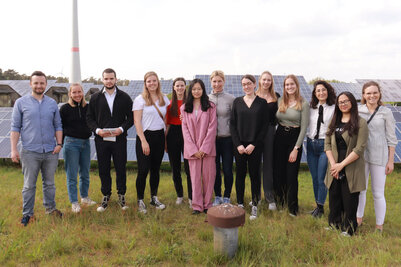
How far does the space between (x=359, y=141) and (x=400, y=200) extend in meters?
3.12

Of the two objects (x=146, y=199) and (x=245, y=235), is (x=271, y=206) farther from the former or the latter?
(x=146, y=199)

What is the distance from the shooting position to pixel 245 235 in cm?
384

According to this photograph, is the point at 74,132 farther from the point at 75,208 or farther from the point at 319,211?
the point at 319,211

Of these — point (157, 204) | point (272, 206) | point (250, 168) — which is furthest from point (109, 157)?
point (272, 206)

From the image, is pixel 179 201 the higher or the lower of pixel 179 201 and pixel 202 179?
the lower

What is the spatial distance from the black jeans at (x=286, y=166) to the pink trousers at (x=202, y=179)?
1091mm

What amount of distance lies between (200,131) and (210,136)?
183 mm

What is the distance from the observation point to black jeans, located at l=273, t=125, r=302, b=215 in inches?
184

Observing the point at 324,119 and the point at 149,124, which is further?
the point at 149,124

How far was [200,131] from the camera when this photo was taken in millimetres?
4656

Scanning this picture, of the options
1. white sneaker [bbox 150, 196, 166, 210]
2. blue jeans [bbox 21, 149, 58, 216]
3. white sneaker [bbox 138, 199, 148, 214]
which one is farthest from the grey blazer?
blue jeans [bbox 21, 149, 58, 216]

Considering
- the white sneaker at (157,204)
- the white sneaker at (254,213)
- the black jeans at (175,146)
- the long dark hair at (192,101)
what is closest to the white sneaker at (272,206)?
the white sneaker at (254,213)

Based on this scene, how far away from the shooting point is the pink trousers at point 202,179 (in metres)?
4.74

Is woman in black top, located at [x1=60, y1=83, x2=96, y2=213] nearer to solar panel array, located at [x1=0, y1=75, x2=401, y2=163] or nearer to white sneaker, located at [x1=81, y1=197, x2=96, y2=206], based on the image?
white sneaker, located at [x1=81, y1=197, x2=96, y2=206]
